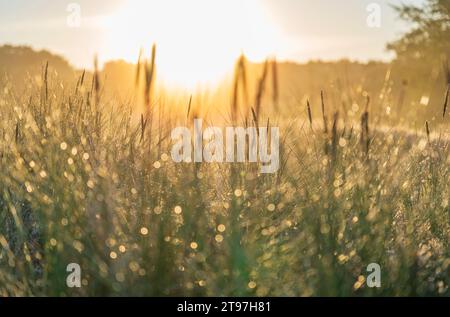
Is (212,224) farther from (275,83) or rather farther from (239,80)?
(275,83)

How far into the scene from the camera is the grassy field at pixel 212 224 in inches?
114

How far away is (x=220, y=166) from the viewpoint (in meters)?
4.18

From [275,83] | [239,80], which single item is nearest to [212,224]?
[239,80]

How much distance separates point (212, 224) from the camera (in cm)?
325

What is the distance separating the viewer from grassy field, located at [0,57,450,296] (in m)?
2.90
